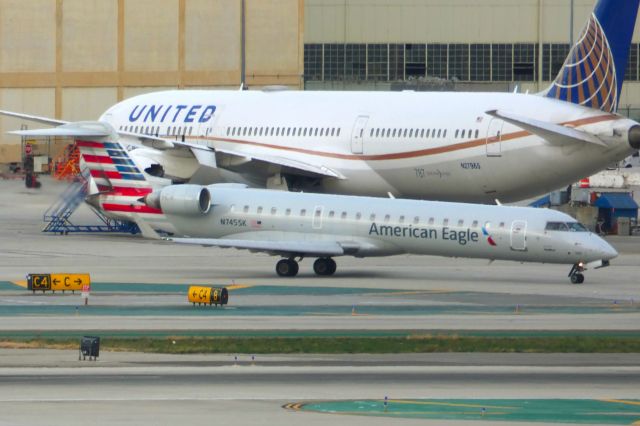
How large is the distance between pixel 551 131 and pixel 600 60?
163 inches

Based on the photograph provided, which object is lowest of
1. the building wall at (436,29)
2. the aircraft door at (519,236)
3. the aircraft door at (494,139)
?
the aircraft door at (519,236)

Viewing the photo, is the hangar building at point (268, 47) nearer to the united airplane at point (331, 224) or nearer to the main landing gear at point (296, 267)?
the united airplane at point (331, 224)

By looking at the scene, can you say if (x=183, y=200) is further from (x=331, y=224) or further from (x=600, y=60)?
(x=600, y=60)

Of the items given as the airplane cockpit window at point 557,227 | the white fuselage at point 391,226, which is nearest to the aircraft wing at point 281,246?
the white fuselage at point 391,226

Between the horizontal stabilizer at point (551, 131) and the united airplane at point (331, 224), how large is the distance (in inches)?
338

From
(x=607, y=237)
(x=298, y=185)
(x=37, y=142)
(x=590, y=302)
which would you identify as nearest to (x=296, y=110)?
(x=298, y=185)

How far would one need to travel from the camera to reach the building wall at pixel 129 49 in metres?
86.4

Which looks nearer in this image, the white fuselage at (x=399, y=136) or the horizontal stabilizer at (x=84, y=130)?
the horizontal stabilizer at (x=84, y=130)

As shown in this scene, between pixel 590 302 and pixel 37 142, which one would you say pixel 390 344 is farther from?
pixel 37 142

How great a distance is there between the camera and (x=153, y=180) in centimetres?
4903

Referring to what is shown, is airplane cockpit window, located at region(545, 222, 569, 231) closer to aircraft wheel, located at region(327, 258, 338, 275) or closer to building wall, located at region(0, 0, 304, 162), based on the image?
aircraft wheel, located at region(327, 258, 338, 275)

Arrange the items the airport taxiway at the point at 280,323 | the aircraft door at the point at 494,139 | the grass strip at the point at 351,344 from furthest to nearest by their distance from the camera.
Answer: the aircraft door at the point at 494,139, the grass strip at the point at 351,344, the airport taxiway at the point at 280,323

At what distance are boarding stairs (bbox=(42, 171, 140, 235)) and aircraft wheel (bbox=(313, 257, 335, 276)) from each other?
49.3 ft

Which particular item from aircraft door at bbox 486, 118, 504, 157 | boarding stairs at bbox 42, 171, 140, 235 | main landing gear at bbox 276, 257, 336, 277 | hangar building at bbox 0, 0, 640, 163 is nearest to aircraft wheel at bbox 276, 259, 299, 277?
main landing gear at bbox 276, 257, 336, 277
